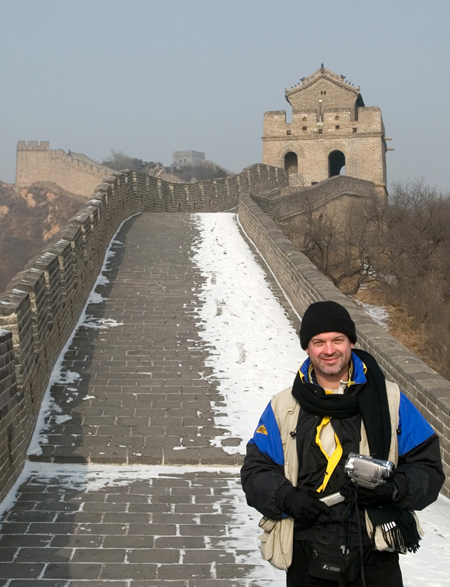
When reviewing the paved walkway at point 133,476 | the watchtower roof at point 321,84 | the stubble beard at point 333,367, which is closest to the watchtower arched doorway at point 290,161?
the watchtower roof at point 321,84

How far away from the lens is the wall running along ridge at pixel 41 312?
612 cm

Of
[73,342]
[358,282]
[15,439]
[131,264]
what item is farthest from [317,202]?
[15,439]

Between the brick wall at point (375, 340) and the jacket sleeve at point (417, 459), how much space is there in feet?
10.9

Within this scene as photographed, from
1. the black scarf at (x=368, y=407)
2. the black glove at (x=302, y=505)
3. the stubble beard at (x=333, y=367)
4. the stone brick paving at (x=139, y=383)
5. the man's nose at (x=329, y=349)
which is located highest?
the man's nose at (x=329, y=349)

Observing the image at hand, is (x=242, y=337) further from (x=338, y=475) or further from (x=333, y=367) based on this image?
A: (x=338, y=475)

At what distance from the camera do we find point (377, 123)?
1766 inches

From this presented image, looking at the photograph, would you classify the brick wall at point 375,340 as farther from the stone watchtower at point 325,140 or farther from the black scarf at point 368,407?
the stone watchtower at point 325,140

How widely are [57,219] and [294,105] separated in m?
23.4

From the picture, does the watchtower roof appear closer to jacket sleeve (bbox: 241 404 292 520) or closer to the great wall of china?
the great wall of china

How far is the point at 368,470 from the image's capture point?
8.51 ft

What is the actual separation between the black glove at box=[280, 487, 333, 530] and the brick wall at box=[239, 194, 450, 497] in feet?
11.8

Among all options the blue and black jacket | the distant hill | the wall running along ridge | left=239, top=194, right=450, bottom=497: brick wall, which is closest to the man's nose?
the blue and black jacket

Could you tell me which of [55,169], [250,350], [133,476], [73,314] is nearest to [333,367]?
[133,476]

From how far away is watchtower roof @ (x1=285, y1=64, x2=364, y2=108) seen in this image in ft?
155
